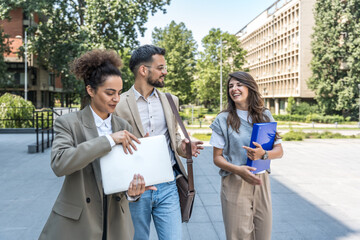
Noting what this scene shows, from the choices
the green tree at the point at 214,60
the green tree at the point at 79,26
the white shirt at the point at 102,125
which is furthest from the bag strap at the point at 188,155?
the green tree at the point at 214,60

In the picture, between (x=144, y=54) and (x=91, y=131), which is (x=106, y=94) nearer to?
(x=91, y=131)

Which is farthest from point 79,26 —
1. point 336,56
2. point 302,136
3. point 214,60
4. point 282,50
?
point 282,50

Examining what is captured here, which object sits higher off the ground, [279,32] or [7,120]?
[279,32]

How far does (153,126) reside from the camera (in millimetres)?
2955

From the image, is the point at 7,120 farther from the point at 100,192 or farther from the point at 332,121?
the point at 332,121

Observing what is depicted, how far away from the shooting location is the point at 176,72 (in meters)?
50.2

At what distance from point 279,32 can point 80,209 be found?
59.5m

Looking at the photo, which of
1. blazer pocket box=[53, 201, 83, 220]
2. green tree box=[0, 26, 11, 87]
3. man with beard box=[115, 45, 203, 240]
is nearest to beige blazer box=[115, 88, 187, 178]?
man with beard box=[115, 45, 203, 240]

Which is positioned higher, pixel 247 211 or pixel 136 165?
pixel 136 165

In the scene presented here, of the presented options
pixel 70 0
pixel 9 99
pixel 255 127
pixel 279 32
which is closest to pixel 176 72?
pixel 279 32

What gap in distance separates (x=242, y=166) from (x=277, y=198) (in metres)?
4.27

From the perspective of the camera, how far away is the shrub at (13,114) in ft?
63.5

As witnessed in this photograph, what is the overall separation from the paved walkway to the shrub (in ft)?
27.7

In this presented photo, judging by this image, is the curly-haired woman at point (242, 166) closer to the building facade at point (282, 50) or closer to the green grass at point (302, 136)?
the green grass at point (302, 136)
